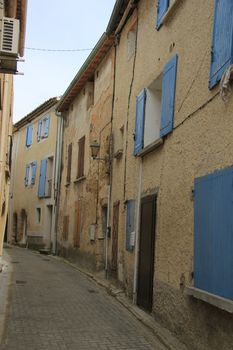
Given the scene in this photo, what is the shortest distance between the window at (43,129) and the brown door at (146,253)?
14651 millimetres

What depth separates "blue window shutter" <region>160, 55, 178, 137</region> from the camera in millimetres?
7988

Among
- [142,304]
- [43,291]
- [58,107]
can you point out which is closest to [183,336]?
[142,304]

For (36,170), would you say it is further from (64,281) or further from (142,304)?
(142,304)

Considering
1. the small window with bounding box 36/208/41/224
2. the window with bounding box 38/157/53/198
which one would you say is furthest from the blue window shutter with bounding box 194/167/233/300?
the small window with bounding box 36/208/41/224

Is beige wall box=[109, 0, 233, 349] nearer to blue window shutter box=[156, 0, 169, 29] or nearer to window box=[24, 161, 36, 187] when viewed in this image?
blue window shutter box=[156, 0, 169, 29]

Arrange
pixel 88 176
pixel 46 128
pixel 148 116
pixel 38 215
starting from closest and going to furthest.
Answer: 1. pixel 148 116
2. pixel 88 176
3. pixel 46 128
4. pixel 38 215

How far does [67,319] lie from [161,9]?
224 inches

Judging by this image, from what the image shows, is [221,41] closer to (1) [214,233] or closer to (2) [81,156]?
(1) [214,233]

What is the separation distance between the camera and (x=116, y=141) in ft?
42.0

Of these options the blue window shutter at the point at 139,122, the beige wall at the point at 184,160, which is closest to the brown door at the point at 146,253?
the beige wall at the point at 184,160

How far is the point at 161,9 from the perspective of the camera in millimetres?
9023

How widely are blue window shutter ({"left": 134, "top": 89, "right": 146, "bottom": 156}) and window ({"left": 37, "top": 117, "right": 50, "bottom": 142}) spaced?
44.9ft

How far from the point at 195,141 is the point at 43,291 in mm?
6008

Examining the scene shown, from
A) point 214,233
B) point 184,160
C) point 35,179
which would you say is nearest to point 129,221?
point 184,160
